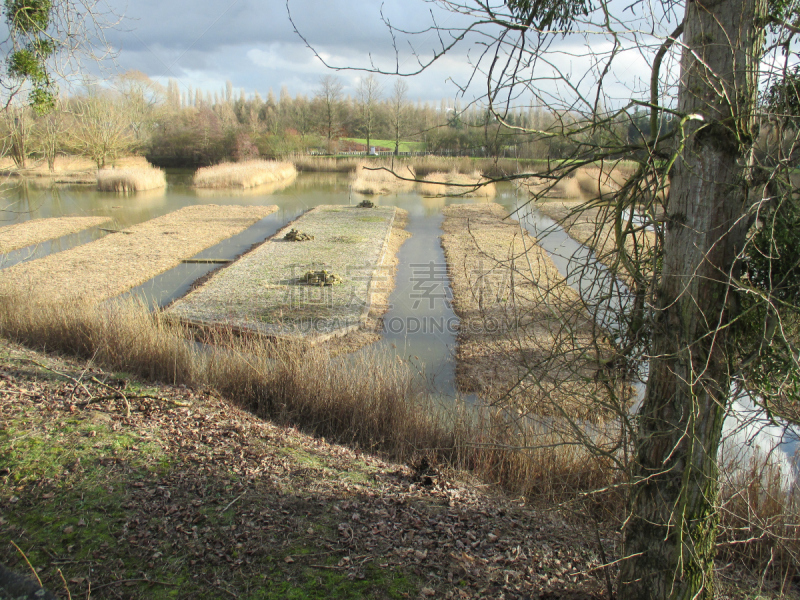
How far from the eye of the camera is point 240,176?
31266 mm

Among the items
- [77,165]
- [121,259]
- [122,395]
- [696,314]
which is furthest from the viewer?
[77,165]

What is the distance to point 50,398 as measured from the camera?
14.2 ft

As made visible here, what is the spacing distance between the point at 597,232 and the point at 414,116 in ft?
154

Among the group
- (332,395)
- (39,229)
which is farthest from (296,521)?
(39,229)

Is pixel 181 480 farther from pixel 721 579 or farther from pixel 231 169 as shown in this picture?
pixel 231 169

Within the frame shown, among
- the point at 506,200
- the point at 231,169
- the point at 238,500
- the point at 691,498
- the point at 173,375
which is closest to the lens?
the point at 691,498

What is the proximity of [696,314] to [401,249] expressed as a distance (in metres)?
14.1

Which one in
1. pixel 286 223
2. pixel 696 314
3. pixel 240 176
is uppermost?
pixel 240 176

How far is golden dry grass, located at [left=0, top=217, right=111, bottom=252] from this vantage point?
15.6 m

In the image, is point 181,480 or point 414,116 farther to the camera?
point 414,116

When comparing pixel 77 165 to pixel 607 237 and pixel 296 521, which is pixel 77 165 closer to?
pixel 296 521

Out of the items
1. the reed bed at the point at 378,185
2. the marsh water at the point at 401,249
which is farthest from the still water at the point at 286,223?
the reed bed at the point at 378,185

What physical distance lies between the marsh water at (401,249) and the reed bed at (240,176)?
135 centimetres

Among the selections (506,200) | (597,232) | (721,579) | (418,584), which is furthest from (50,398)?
(506,200)
